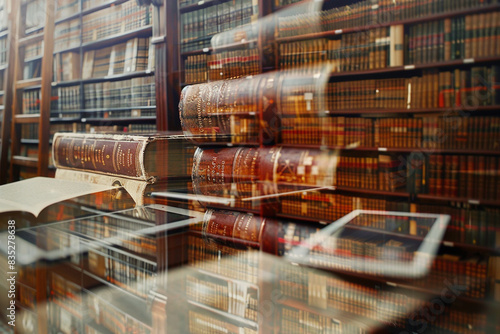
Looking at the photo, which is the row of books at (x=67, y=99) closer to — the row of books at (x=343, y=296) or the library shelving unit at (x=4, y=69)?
the library shelving unit at (x=4, y=69)

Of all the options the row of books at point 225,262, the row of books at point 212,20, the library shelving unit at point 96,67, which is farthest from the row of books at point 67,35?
the row of books at point 225,262

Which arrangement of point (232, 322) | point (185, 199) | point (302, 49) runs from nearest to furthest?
point (232, 322) < point (185, 199) < point (302, 49)

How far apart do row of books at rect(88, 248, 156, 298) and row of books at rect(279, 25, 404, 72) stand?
1140mm


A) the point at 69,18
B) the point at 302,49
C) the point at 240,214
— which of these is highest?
the point at 69,18

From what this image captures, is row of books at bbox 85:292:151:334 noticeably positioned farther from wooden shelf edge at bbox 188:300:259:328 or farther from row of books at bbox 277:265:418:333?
row of books at bbox 277:265:418:333

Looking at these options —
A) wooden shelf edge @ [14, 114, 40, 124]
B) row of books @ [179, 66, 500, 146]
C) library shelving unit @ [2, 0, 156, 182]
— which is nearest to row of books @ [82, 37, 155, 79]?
library shelving unit @ [2, 0, 156, 182]

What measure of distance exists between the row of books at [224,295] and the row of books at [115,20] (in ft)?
5.36

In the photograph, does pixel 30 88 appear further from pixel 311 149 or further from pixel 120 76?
pixel 311 149

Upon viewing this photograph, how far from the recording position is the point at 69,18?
5.86ft

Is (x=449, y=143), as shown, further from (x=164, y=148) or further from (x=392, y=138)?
(x=164, y=148)

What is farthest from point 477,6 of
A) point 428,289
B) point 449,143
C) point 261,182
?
point 428,289

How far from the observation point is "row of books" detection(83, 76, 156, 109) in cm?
178

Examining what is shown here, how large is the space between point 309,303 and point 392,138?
3.38ft

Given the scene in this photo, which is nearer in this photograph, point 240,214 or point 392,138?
point 240,214
